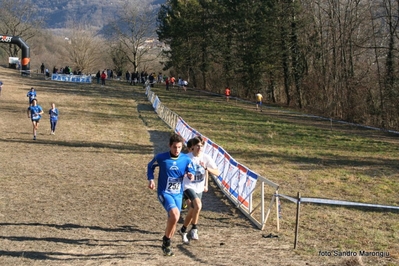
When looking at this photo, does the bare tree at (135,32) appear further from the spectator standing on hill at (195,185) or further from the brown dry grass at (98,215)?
the spectator standing on hill at (195,185)

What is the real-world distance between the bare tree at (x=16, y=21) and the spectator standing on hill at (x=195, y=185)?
8447cm

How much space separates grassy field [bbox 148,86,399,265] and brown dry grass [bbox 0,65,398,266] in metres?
1.20

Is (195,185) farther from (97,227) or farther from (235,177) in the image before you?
(235,177)

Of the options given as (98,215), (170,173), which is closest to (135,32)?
(98,215)

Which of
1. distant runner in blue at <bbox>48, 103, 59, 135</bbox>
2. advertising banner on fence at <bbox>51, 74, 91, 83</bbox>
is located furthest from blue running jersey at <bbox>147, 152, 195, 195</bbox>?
advertising banner on fence at <bbox>51, 74, 91, 83</bbox>

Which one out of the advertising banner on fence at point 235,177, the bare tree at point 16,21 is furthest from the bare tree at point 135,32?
the advertising banner on fence at point 235,177

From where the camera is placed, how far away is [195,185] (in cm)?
827

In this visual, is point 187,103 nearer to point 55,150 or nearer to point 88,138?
point 88,138

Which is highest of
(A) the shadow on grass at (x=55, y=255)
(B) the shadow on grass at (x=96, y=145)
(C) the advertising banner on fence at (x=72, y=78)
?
(C) the advertising banner on fence at (x=72, y=78)

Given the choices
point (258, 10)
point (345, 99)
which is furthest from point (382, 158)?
point (258, 10)

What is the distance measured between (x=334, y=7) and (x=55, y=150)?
28.9m

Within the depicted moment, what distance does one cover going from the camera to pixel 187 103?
43.0 meters

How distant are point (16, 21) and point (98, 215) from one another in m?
85.2

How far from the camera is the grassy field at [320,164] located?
9.51m
